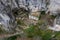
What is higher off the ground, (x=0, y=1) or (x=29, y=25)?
(x=0, y=1)

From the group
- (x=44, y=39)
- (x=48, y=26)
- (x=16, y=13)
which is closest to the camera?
(x=44, y=39)

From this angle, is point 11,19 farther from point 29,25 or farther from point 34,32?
point 34,32

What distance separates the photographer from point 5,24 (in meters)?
2.27

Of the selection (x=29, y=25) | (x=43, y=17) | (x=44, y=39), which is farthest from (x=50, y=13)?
(x=44, y=39)

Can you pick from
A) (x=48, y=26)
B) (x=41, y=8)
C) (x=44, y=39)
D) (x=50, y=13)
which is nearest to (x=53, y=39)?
(x=44, y=39)

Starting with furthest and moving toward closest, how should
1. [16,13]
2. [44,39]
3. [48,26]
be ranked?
1. [16,13]
2. [48,26]
3. [44,39]

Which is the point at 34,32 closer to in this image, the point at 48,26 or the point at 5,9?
the point at 48,26

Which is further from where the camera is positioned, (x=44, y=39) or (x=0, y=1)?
(x=0, y=1)

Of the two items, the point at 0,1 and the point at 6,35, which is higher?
the point at 0,1

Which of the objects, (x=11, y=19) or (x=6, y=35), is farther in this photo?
(x=11, y=19)

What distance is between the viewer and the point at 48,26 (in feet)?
7.41

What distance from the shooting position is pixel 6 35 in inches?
83.8

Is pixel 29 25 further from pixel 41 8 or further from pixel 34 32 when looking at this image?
pixel 41 8

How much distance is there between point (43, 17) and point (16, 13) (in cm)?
34
